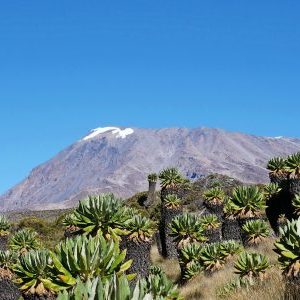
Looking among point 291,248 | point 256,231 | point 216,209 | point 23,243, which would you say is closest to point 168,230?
point 216,209

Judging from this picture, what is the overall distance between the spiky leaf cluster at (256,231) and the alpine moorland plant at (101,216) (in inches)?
443

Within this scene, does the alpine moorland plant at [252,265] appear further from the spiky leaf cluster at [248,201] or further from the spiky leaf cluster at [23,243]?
the spiky leaf cluster at [23,243]

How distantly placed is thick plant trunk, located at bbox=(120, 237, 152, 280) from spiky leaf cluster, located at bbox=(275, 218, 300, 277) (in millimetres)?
8082

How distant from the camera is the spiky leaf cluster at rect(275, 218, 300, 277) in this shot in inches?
396

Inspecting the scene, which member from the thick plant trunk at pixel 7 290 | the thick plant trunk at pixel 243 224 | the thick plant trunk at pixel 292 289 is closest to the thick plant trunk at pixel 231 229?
the thick plant trunk at pixel 243 224

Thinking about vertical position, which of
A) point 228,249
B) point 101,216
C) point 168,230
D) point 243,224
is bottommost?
point 228,249

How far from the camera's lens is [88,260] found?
27.5 feet

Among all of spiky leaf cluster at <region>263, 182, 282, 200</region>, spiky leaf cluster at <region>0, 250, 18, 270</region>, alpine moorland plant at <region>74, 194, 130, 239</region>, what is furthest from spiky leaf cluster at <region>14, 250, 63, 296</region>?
spiky leaf cluster at <region>263, 182, 282, 200</region>

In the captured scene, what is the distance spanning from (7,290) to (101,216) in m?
8.07

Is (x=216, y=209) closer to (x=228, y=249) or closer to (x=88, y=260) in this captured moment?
(x=228, y=249)

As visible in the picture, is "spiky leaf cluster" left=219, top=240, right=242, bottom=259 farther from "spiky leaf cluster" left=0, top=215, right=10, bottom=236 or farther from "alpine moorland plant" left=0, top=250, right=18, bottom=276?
"spiky leaf cluster" left=0, top=215, right=10, bottom=236

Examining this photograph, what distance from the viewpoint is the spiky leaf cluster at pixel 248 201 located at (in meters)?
24.7

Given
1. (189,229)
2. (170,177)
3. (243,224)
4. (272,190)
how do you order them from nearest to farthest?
(189,229) → (243,224) → (272,190) → (170,177)

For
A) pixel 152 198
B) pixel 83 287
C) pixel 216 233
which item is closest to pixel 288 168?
pixel 216 233
